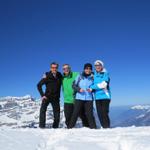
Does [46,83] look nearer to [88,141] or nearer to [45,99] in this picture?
[45,99]

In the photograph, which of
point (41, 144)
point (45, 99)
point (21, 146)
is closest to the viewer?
point (21, 146)

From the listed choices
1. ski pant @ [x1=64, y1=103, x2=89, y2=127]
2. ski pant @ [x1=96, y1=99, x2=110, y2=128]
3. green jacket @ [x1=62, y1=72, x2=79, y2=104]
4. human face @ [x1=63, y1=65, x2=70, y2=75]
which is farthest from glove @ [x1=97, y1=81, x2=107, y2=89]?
human face @ [x1=63, y1=65, x2=70, y2=75]

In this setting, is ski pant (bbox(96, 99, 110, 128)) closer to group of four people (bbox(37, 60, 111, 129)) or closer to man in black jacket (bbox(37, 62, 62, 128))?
group of four people (bbox(37, 60, 111, 129))

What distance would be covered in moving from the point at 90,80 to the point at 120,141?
664 centimetres

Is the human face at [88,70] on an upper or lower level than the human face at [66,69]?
lower

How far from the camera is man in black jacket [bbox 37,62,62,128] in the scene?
46.2ft

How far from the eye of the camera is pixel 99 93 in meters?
13.3

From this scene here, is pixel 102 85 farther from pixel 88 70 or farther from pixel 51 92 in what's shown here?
pixel 51 92

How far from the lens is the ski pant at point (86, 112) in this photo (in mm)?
13321

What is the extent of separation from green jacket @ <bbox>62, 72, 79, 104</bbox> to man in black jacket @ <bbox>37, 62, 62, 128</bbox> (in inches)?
12.2

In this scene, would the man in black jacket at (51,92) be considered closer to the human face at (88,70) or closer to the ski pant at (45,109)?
the ski pant at (45,109)

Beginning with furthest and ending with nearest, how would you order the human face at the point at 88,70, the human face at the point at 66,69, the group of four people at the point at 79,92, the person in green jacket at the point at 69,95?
the person in green jacket at the point at 69,95, the human face at the point at 66,69, the human face at the point at 88,70, the group of four people at the point at 79,92

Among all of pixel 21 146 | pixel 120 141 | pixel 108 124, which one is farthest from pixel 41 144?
pixel 108 124

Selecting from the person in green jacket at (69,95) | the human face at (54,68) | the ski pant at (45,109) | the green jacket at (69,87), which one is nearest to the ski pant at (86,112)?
the person in green jacket at (69,95)
